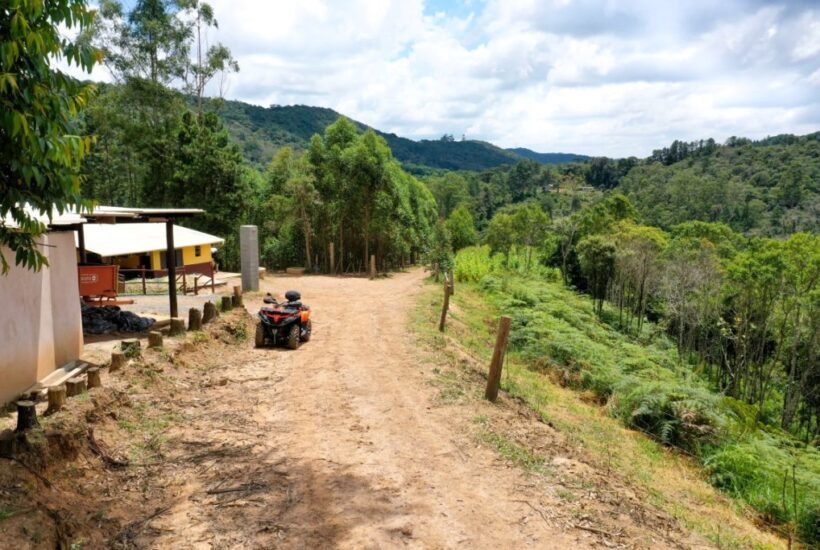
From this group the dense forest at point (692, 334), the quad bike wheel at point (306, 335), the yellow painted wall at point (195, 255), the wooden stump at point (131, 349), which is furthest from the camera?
the yellow painted wall at point (195, 255)

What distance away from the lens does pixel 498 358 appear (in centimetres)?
884

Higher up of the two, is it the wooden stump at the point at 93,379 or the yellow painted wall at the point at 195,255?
the yellow painted wall at the point at 195,255

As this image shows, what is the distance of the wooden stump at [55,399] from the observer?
634cm

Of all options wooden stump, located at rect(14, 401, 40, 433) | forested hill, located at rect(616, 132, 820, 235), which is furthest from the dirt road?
Result: forested hill, located at rect(616, 132, 820, 235)

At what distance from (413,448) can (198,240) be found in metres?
14.5

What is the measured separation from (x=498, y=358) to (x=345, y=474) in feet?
12.0

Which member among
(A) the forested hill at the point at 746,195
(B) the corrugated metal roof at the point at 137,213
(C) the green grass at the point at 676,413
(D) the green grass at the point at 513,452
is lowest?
(C) the green grass at the point at 676,413

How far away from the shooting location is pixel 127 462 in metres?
5.98

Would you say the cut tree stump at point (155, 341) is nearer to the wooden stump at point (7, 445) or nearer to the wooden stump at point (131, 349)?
the wooden stump at point (131, 349)

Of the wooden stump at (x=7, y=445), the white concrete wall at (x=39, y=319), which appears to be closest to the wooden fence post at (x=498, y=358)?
the wooden stump at (x=7, y=445)

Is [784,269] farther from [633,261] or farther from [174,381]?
[174,381]

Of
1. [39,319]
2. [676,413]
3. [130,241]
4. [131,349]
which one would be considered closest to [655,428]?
[676,413]

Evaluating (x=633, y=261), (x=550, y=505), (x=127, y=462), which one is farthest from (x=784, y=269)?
(x=127, y=462)

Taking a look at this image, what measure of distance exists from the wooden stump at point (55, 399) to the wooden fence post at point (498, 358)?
5823 millimetres
